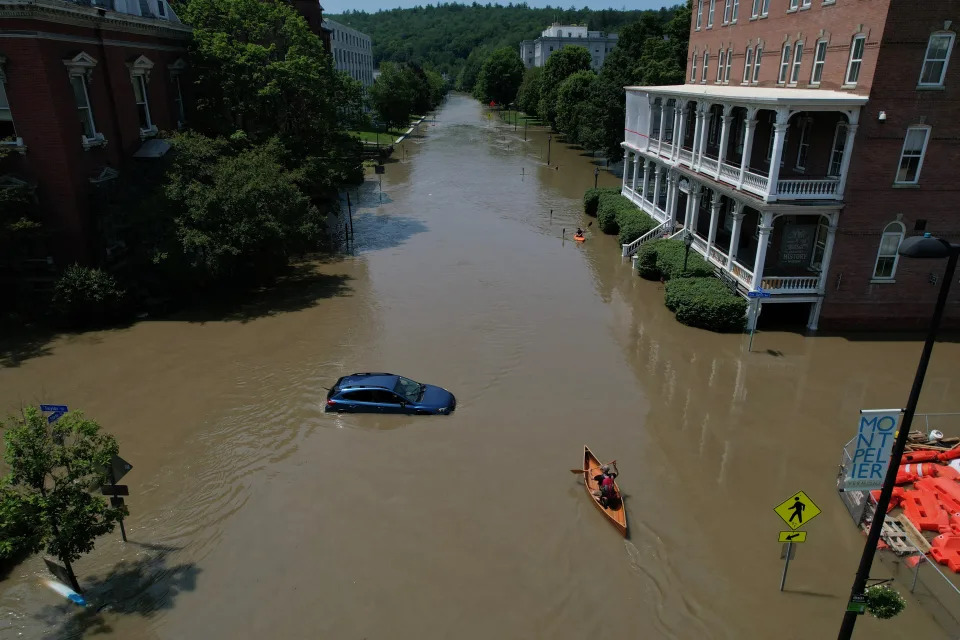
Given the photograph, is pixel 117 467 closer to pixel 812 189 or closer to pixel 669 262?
pixel 812 189

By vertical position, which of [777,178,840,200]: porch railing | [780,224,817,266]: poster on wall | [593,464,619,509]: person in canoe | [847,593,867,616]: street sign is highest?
[777,178,840,200]: porch railing

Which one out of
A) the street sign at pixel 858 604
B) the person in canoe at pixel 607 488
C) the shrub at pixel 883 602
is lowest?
the person in canoe at pixel 607 488

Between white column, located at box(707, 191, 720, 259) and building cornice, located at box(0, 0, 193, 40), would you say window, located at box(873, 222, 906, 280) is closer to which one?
white column, located at box(707, 191, 720, 259)

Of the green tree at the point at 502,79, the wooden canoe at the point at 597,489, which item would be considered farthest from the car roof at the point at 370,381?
the green tree at the point at 502,79

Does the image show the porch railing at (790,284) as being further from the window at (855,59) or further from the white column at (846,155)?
the window at (855,59)

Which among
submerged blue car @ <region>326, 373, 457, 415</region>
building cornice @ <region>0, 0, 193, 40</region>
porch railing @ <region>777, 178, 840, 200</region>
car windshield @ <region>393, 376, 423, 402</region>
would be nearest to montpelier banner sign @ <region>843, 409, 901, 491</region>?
submerged blue car @ <region>326, 373, 457, 415</region>
